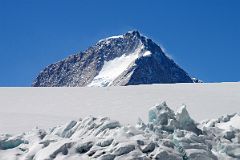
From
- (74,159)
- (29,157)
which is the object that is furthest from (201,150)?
(29,157)

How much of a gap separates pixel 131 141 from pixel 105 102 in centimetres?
1906

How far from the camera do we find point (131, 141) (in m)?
18.0

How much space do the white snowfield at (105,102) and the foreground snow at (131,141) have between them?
302 inches

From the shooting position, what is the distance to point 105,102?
37.1 metres

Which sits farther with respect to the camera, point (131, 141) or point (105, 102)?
point (105, 102)

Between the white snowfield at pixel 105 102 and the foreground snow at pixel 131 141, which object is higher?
the white snowfield at pixel 105 102

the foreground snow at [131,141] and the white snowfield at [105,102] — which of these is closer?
the foreground snow at [131,141]

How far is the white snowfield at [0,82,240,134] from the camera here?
31.5 m

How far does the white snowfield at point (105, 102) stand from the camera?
3148cm

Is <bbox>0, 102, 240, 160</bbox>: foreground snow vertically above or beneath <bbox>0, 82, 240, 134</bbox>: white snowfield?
beneath

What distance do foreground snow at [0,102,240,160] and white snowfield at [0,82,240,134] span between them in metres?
7.67

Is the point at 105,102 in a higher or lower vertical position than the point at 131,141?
higher

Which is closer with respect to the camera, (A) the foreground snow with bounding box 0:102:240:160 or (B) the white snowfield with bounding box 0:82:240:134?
(A) the foreground snow with bounding box 0:102:240:160

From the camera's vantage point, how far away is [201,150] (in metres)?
18.5
